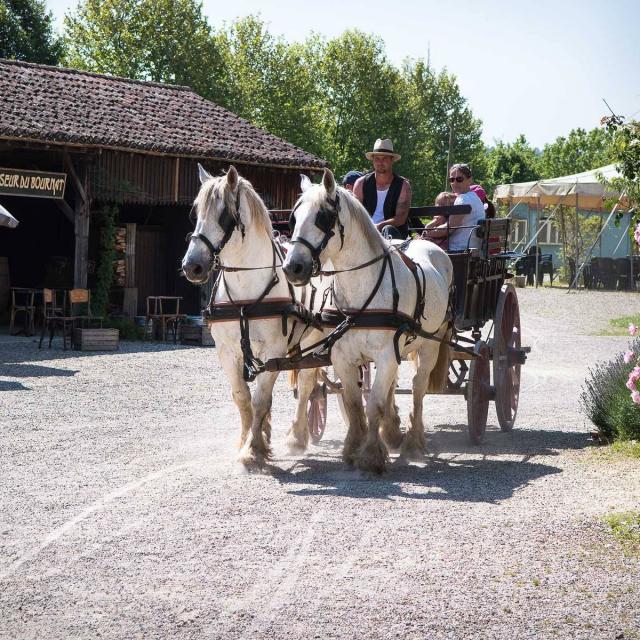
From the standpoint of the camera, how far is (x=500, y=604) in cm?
489

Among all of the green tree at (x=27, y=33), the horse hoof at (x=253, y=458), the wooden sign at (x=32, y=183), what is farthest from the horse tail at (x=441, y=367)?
the green tree at (x=27, y=33)

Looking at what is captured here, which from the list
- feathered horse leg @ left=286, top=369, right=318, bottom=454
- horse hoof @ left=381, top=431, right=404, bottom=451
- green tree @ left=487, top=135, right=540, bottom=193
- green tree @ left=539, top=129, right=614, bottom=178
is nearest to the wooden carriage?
feathered horse leg @ left=286, top=369, right=318, bottom=454

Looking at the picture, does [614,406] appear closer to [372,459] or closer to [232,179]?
[372,459]

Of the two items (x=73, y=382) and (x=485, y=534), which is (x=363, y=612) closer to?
(x=485, y=534)

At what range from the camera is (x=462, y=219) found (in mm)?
10219

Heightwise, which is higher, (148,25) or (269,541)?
(148,25)

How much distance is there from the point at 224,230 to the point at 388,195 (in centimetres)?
206

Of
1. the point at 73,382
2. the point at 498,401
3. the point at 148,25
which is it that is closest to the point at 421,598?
the point at 498,401

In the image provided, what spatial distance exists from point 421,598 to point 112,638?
1.39m

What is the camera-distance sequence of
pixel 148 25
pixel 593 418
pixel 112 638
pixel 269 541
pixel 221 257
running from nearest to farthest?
1. pixel 112 638
2. pixel 269 541
3. pixel 221 257
4. pixel 593 418
5. pixel 148 25

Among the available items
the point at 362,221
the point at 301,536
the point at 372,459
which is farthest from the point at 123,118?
the point at 301,536

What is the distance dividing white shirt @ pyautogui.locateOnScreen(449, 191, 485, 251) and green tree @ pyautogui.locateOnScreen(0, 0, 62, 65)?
3702 cm

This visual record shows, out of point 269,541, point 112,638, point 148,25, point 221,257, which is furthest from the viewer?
point 148,25

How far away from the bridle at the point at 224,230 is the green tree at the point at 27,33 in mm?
38676
